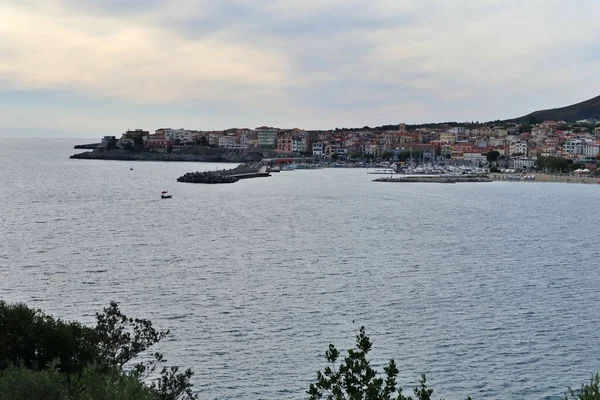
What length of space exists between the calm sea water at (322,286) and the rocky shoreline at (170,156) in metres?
64.3

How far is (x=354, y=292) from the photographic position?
16391mm

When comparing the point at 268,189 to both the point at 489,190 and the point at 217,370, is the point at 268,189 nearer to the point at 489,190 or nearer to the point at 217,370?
the point at 489,190

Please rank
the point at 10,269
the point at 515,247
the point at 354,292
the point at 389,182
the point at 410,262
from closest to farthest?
1. the point at 354,292
2. the point at 10,269
3. the point at 410,262
4. the point at 515,247
5. the point at 389,182

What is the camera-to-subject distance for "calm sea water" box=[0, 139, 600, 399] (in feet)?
38.1

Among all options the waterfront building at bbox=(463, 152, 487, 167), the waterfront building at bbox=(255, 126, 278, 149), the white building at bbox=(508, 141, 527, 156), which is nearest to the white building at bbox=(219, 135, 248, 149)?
the waterfront building at bbox=(255, 126, 278, 149)

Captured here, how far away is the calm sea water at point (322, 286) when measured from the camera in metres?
11.6

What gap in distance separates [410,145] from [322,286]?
95.9 meters

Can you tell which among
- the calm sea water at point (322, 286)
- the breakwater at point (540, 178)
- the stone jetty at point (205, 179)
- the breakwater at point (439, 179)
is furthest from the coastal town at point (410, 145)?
the calm sea water at point (322, 286)

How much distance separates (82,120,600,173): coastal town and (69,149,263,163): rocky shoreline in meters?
1.22

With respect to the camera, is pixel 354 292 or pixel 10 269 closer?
pixel 354 292

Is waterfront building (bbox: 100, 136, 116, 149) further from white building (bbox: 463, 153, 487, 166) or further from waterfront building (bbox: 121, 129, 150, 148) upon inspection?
white building (bbox: 463, 153, 487, 166)

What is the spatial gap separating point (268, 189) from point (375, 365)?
3946 centimetres

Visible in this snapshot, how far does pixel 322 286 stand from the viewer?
1702cm

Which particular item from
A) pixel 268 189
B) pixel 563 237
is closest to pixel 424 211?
pixel 563 237
